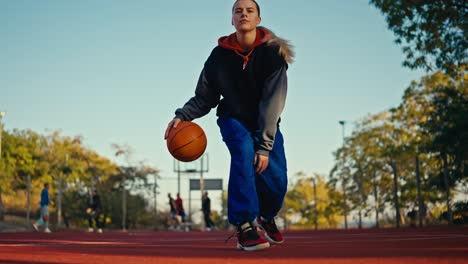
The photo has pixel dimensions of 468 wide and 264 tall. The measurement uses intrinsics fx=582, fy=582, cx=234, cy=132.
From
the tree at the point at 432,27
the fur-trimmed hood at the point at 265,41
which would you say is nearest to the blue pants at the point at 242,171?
the fur-trimmed hood at the point at 265,41

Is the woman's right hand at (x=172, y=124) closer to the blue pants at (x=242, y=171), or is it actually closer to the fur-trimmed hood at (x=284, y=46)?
the blue pants at (x=242, y=171)

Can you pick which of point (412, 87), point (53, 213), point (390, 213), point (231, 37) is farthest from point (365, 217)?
point (231, 37)

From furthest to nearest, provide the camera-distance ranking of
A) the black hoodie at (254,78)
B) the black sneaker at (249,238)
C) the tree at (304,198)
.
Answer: the tree at (304,198)
the black hoodie at (254,78)
the black sneaker at (249,238)

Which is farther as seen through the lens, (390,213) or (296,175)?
(296,175)

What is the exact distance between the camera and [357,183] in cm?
4412

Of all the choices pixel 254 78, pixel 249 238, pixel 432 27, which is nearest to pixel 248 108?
pixel 254 78

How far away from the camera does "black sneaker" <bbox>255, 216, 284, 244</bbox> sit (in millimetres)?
5367

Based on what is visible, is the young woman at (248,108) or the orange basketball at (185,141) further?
the orange basketball at (185,141)

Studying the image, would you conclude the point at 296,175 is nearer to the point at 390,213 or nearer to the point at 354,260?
the point at 390,213

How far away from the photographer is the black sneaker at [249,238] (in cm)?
450

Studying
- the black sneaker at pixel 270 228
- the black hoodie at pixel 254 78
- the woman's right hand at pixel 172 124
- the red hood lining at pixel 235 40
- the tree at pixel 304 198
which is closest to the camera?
the black hoodie at pixel 254 78

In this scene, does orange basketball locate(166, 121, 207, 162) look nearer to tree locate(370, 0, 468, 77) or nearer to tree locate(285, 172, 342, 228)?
tree locate(370, 0, 468, 77)

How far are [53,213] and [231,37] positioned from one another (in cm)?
4557

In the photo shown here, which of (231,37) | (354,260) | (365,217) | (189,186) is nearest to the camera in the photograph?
(354,260)
